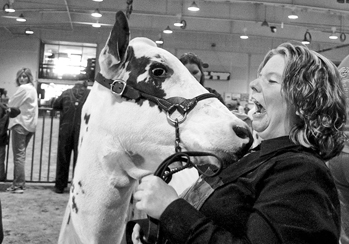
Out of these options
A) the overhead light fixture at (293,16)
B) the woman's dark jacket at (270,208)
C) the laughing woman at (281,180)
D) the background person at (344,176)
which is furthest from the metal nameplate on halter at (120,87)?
the overhead light fixture at (293,16)

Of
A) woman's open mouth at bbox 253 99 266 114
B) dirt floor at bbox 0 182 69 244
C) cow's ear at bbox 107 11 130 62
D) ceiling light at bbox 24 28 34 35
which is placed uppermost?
ceiling light at bbox 24 28 34 35

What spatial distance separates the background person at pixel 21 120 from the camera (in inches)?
233

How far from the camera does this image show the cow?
4.62ft

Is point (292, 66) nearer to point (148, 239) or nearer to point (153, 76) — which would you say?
point (153, 76)

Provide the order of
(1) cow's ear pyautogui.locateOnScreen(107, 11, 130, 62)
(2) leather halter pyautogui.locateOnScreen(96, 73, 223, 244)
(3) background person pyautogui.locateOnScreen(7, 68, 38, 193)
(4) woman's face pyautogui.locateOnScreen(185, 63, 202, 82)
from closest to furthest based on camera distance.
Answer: (2) leather halter pyautogui.locateOnScreen(96, 73, 223, 244) < (1) cow's ear pyautogui.locateOnScreen(107, 11, 130, 62) < (4) woman's face pyautogui.locateOnScreen(185, 63, 202, 82) < (3) background person pyautogui.locateOnScreen(7, 68, 38, 193)

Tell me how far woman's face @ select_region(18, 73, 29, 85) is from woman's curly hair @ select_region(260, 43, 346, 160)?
17.8 ft

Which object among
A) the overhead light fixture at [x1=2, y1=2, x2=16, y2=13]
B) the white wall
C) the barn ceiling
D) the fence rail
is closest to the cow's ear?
the fence rail

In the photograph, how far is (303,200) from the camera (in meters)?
1.01

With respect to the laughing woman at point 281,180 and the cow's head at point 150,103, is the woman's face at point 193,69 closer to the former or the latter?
the cow's head at point 150,103

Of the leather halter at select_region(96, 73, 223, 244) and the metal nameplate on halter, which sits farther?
the metal nameplate on halter

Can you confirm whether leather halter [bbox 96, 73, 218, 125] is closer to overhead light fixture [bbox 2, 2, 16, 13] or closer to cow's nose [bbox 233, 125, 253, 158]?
cow's nose [bbox 233, 125, 253, 158]

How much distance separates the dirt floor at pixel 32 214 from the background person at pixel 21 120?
33cm

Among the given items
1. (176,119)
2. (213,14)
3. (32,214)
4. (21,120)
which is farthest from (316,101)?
(213,14)

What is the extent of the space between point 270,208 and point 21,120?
18.0ft
